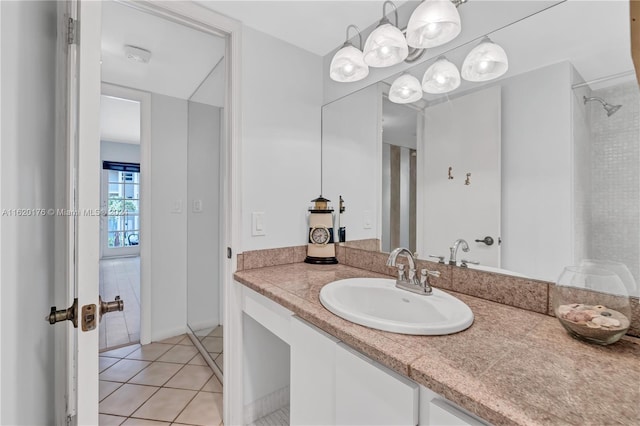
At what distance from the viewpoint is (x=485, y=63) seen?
113cm

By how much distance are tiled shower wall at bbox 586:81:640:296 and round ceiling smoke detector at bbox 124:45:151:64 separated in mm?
2234

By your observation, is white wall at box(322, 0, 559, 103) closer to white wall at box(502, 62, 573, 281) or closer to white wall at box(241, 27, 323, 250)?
white wall at box(502, 62, 573, 281)

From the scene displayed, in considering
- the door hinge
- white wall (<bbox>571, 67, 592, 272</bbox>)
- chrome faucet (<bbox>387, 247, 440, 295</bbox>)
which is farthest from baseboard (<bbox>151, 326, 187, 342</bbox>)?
white wall (<bbox>571, 67, 592, 272</bbox>)

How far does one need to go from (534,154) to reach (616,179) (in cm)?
22

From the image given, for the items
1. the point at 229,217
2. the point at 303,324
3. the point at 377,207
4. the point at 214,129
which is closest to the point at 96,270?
the point at 303,324

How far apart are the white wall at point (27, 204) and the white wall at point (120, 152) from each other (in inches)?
238

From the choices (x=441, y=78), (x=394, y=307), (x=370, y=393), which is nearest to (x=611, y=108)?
(x=441, y=78)

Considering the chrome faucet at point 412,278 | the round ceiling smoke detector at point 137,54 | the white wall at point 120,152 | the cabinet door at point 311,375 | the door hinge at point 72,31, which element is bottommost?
the cabinet door at point 311,375

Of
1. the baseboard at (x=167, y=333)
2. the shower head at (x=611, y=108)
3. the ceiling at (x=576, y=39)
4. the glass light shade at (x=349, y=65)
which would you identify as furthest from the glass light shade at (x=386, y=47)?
the baseboard at (x=167, y=333)

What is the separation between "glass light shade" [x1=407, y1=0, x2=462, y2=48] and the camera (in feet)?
3.50

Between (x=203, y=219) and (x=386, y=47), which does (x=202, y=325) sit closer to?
(x=203, y=219)

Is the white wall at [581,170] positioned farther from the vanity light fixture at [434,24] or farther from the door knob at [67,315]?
the door knob at [67,315]

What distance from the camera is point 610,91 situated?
33.6 inches

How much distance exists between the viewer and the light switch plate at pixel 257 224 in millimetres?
1571
